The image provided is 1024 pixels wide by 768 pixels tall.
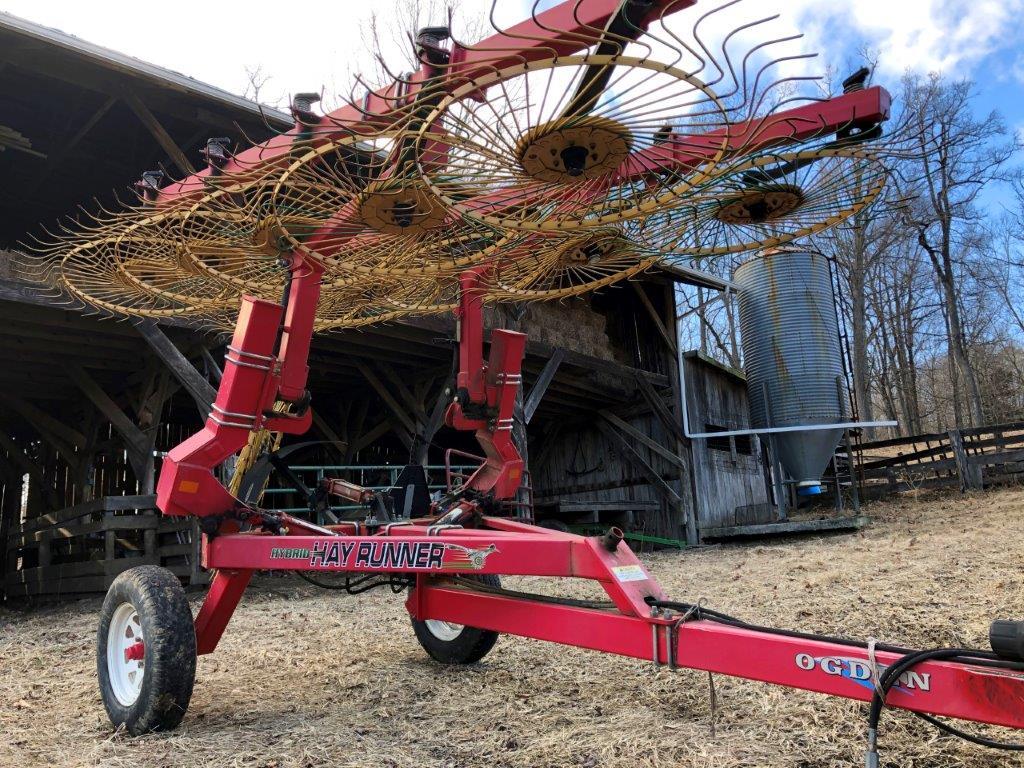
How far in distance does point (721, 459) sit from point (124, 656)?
12129 millimetres

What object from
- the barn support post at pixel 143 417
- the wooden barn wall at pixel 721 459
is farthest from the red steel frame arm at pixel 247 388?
the wooden barn wall at pixel 721 459

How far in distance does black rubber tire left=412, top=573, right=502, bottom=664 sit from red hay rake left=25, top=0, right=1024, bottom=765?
0.5 inches

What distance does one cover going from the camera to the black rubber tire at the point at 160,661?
316 cm

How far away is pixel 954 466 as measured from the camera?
44.8 feet

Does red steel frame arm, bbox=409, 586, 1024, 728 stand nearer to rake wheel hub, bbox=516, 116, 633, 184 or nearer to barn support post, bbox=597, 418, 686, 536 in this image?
rake wheel hub, bbox=516, 116, 633, 184

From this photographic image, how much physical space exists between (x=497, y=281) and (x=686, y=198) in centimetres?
150

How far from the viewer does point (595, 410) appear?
14.8 m

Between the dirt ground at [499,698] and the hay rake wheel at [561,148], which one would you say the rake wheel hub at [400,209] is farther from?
the dirt ground at [499,698]

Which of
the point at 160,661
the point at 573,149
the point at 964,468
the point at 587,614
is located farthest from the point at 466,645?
the point at 964,468

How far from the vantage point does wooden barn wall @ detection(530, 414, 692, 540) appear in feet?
45.3

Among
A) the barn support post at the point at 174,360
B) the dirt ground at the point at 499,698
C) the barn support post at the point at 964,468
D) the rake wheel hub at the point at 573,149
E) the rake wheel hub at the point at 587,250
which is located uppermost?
the barn support post at the point at 174,360

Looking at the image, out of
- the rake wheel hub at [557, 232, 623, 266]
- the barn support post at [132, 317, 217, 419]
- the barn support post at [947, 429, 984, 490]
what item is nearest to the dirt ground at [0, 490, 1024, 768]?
the rake wheel hub at [557, 232, 623, 266]

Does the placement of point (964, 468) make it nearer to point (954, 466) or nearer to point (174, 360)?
point (954, 466)

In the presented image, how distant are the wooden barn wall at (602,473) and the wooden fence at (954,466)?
382cm
